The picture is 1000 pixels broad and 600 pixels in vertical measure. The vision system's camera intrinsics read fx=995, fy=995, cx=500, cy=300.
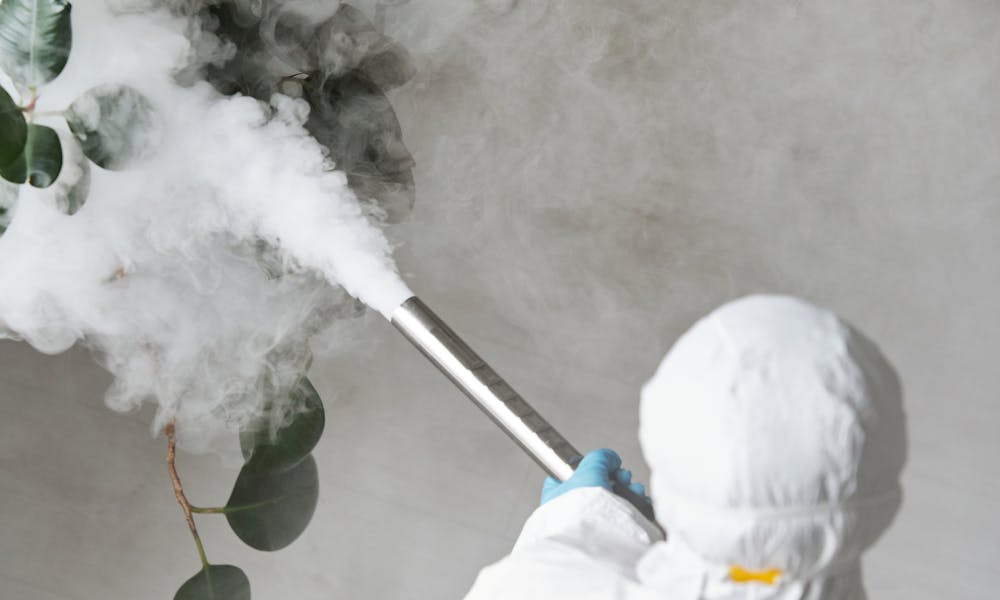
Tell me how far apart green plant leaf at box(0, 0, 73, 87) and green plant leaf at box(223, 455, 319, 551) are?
30.1 inches

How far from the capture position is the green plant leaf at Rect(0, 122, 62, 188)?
122cm

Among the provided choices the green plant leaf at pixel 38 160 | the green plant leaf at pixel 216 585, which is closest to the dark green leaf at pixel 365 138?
the green plant leaf at pixel 38 160

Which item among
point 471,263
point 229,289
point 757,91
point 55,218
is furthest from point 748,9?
point 55,218

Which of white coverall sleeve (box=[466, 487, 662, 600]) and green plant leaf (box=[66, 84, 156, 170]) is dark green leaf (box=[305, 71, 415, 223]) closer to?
green plant leaf (box=[66, 84, 156, 170])

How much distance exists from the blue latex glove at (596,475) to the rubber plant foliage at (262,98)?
697 mm

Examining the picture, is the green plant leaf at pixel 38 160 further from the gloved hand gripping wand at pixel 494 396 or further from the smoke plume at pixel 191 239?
the gloved hand gripping wand at pixel 494 396

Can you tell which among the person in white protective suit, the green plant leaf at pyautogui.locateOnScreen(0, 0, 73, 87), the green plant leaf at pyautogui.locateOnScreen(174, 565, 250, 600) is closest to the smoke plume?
the green plant leaf at pyautogui.locateOnScreen(0, 0, 73, 87)

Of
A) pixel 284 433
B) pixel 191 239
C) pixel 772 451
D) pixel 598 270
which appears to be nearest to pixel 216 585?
pixel 284 433

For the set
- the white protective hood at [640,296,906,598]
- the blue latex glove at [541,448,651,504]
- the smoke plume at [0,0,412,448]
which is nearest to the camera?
the white protective hood at [640,296,906,598]

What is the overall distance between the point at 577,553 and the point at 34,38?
0.87m

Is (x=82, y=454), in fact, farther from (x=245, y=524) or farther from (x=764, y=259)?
(x=764, y=259)

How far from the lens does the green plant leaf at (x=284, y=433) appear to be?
1687mm

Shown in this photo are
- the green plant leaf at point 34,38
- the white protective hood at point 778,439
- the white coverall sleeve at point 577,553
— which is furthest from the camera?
the green plant leaf at point 34,38

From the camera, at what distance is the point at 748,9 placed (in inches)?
67.6
